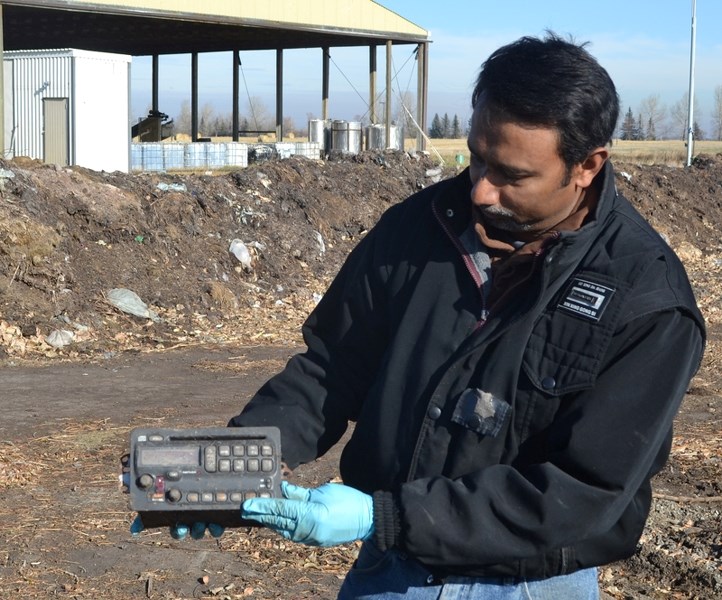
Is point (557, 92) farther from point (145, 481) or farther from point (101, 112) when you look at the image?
point (101, 112)

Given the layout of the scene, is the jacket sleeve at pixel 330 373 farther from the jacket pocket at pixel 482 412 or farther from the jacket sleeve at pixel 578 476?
the jacket sleeve at pixel 578 476

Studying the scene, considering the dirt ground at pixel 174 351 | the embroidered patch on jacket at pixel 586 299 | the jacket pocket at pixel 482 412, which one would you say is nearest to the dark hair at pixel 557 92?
the embroidered patch on jacket at pixel 586 299

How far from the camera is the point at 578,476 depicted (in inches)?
74.0

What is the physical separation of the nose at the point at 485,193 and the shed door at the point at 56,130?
61.7ft

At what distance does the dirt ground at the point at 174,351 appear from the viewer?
4.99 m

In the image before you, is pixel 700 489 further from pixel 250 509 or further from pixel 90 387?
pixel 90 387

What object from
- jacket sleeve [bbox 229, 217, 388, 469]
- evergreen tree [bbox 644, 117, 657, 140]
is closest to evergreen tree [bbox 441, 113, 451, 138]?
evergreen tree [bbox 644, 117, 657, 140]

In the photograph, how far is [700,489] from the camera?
619cm

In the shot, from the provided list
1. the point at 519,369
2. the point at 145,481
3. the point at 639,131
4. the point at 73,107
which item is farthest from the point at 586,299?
the point at 639,131

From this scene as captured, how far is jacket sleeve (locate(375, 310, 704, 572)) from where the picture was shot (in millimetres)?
1859

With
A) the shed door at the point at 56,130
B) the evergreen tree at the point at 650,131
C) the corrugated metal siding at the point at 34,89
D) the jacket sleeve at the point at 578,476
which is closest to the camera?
the jacket sleeve at the point at 578,476

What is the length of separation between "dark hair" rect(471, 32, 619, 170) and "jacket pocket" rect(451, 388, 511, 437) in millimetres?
492

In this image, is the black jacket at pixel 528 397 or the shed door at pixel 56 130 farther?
the shed door at pixel 56 130

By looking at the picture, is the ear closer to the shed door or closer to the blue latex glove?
the blue latex glove
